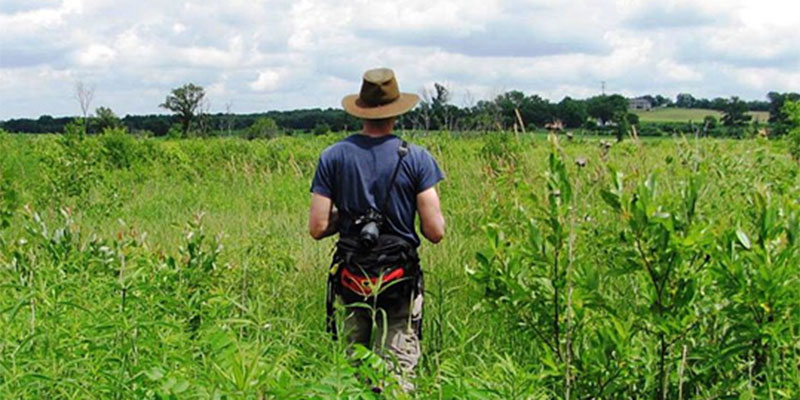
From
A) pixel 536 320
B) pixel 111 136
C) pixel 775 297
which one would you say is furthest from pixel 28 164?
pixel 775 297

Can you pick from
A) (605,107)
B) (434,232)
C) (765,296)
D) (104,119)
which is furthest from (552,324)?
(104,119)

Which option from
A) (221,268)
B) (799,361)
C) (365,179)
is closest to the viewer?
(799,361)

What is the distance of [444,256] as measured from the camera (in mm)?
7371

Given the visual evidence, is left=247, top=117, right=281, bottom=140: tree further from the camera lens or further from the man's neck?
the camera lens

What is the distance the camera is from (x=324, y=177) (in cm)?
446

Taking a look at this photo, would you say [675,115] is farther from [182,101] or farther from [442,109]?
[182,101]

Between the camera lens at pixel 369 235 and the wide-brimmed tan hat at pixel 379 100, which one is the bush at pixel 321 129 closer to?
the wide-brimmed tan hat at pixel 379 100

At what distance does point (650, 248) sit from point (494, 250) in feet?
1.92

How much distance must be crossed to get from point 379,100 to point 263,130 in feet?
90.9

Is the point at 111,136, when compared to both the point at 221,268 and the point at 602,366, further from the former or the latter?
the point at 602,366

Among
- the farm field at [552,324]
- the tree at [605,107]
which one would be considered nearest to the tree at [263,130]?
the tree at [605,107]

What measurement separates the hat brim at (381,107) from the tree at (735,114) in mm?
7393

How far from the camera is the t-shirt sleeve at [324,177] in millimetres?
4438

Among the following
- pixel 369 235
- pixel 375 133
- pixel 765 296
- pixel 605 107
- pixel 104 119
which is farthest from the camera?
pixel 104 119
